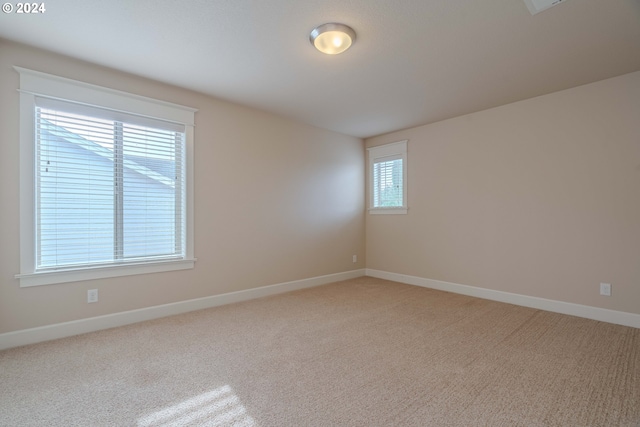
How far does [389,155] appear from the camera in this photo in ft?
16.4

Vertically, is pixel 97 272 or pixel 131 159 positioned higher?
pixel 131 159

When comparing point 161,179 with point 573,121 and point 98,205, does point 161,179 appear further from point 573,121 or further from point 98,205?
point 573,121

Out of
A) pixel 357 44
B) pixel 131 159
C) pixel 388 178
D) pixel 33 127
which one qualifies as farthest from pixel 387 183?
pixel 33 127

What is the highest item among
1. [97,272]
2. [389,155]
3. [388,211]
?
[389,155]

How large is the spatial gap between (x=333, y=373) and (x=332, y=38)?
96.5 inches

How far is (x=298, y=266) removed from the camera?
4.43 meters

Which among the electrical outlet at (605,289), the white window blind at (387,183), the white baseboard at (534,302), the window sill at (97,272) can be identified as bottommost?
the white baseboard at (534,302)

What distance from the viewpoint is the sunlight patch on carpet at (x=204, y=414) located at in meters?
1.57

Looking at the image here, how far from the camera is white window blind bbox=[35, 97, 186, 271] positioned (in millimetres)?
2578

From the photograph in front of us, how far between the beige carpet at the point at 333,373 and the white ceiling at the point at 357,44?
8.11ft

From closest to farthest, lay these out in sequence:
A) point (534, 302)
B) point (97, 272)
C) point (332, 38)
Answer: point (332, 38) < point (97, 272) < point (534, 302)

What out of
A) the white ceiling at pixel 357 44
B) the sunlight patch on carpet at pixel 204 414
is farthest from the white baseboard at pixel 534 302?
the sunlight patch on carpet at pixel 204 414

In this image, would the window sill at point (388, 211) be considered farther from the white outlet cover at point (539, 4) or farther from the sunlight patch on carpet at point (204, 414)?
the sunlight patch on carpet at point (204, 414)

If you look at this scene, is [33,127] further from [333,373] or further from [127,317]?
[333,373]
